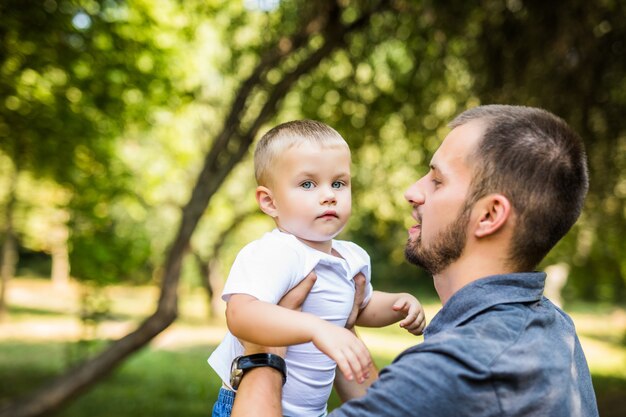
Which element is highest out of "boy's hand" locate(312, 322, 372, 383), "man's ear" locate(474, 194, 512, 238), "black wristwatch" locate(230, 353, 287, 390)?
"man's ear" locate(474, 194, 512, 238)

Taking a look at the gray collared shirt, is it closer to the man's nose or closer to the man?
the man

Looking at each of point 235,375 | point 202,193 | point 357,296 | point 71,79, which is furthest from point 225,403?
point 71,79

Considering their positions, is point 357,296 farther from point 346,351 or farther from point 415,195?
point 346,351

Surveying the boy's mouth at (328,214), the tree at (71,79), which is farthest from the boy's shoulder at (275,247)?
the tree at (71,79)

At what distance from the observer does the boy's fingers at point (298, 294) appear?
2.09 meters

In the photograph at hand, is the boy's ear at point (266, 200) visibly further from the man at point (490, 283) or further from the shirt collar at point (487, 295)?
the shirt collar at point (487, 295)

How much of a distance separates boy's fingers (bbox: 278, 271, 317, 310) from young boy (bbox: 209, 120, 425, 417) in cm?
2

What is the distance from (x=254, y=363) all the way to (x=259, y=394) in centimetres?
10

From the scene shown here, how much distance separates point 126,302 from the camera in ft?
106

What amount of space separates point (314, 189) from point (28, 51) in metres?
6.87

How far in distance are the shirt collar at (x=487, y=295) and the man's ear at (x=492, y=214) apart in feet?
0.42

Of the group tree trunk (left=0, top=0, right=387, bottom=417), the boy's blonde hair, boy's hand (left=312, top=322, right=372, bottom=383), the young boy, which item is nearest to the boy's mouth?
the young boy

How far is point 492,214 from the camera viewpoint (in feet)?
6.17

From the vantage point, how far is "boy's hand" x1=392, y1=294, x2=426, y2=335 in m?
2.36
